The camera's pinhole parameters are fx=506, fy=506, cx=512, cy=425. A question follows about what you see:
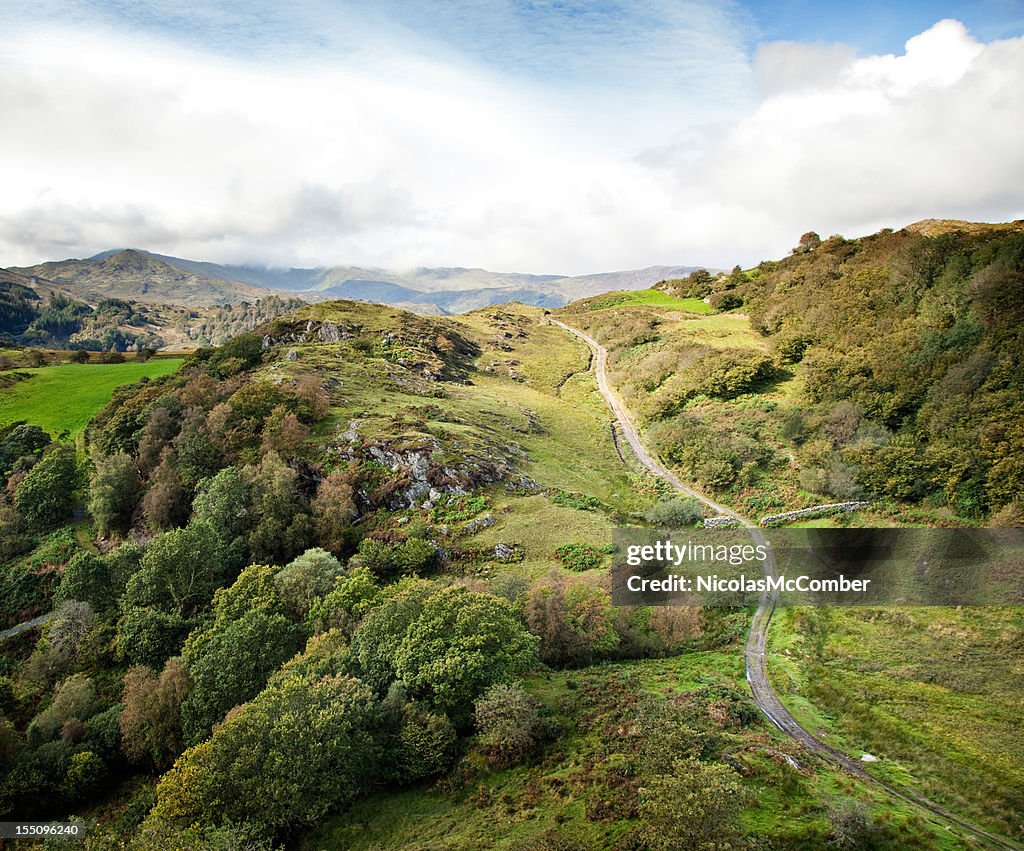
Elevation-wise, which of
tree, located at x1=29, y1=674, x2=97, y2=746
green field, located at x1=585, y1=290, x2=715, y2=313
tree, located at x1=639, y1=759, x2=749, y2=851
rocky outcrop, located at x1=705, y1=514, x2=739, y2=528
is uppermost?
green field, located at x1=585, y1=290, x2=715, y2=313

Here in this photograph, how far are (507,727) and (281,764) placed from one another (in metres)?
9.30

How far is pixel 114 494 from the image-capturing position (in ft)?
172

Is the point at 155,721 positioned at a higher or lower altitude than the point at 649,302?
lower

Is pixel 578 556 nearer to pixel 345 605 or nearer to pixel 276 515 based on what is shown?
pixel 345 605

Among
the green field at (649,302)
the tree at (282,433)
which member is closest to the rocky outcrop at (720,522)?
the tree at (282,433)

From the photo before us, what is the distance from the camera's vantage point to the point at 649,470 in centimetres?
6053

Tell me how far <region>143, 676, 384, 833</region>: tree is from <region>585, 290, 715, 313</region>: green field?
363 ft

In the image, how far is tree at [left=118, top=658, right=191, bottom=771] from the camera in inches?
1134

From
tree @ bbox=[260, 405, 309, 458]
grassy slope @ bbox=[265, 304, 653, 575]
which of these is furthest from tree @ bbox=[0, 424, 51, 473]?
tree @ bbox=[260, 405, 309, 458]

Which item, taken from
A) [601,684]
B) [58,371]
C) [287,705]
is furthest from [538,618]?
[58,371]

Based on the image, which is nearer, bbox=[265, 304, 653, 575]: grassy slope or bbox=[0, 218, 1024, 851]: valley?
bbox=[0, 218, 1024, 851]: valley

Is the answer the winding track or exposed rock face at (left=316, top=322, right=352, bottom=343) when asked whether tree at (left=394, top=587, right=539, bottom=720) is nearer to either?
the winding track

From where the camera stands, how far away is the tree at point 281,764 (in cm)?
1989

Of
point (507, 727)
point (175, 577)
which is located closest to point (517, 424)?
point (175, 577)
